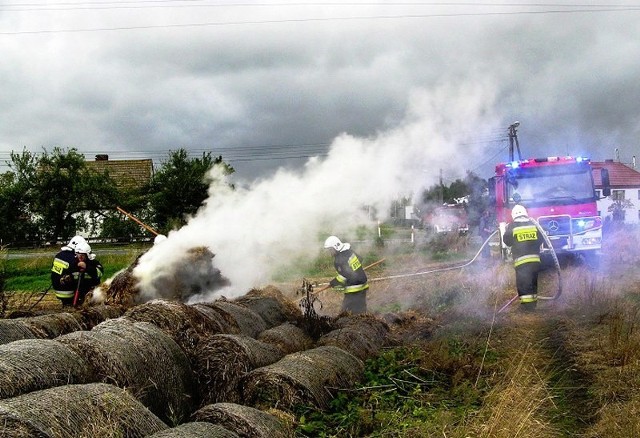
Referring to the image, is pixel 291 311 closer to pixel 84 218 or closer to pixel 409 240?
pixel 409 240

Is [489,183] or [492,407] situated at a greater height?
[489,183]

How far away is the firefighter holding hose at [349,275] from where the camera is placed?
51.4 ft

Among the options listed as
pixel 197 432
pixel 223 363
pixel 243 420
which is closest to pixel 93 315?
pixel 223 363

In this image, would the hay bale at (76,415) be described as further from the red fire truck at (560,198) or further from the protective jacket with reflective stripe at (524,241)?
the red fire truck at (560,198)

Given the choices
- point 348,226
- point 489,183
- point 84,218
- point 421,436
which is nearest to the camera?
point 421,436

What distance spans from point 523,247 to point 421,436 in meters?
9.75

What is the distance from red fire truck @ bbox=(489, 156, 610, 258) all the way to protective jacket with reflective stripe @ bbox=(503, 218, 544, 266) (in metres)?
3.85

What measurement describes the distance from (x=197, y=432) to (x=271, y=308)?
7629 mm

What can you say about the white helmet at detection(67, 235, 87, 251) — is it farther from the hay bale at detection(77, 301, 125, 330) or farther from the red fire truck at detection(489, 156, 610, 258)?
the red fire truck at detection(489, 156, 610, 258)

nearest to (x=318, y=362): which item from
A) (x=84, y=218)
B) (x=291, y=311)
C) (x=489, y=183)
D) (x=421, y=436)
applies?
(x=421, y=436)

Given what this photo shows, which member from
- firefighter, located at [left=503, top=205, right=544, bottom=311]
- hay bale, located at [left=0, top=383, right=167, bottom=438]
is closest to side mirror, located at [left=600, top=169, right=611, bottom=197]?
firefighter, located at [left=503, top=205, right=544, bottom=311]

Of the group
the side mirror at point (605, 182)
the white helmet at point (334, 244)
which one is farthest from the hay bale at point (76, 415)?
the side mirror at point (605, 182)

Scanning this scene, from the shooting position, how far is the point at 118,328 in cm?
777

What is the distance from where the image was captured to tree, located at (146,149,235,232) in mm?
40031
